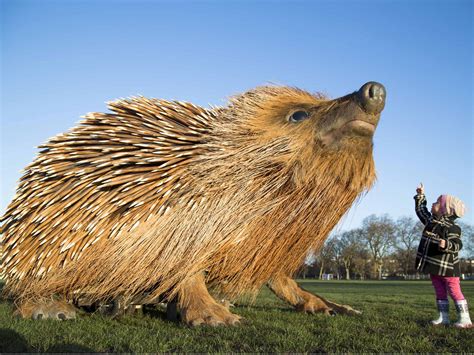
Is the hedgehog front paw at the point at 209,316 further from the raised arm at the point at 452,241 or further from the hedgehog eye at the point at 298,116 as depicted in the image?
the raised arm at the point at 452,241

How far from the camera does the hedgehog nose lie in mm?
5098

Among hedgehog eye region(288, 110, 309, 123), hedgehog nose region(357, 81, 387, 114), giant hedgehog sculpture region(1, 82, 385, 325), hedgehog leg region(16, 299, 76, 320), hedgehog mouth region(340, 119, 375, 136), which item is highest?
hedgehog nose region(357, 81, 387, 114)

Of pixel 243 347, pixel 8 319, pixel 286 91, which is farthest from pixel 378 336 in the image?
pixel 8 319

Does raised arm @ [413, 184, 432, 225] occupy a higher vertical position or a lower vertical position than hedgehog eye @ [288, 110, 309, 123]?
lower

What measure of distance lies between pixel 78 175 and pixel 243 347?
316 centimetres

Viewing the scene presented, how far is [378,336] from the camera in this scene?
14.4 ft

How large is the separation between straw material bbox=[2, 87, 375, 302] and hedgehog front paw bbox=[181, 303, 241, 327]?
0.36 metres

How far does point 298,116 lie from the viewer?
18.8ft

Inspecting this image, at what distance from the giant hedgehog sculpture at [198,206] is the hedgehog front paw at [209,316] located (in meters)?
0.01

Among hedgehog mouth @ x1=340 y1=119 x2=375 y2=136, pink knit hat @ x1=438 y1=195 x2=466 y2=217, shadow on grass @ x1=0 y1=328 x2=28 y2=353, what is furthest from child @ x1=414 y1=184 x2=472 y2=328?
shadow on grass @ x1=0 y1=328 x2=28 y2=353

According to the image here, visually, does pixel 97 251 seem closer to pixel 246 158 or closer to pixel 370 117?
pixel 246 158

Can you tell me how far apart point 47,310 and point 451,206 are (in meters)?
5.16

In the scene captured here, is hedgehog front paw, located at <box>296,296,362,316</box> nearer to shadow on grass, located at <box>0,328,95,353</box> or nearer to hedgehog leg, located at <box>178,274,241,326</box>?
hedgehog leg, located at <box>178,274,241,326</box>

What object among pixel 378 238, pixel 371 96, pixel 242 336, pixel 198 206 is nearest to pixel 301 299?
pixel 198 206
